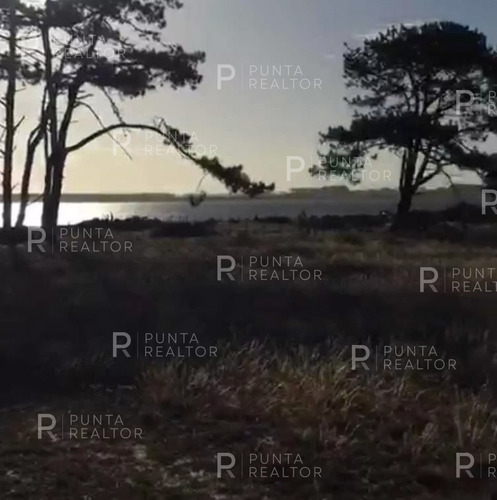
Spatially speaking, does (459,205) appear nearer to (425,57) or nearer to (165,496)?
(425,57)

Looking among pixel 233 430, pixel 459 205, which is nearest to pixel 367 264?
pixel 233 430

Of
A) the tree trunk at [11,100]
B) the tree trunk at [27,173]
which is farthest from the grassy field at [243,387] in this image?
the tree trunk at [27,173]

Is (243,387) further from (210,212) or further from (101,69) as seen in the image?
(210,212)

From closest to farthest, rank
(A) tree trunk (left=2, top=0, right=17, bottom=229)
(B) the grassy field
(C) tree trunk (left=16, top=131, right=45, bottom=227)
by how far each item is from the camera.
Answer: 1. (B) the grassy field
2. (A) tree trunk (left=2, top=0, right=17, bottom=229)
3. (C) tree trunk (left=16, top=131, right=45, bottom=227)

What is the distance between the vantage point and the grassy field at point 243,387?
484 cm

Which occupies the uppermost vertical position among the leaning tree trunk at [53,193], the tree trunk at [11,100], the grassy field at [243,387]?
the tree trunk at [11,100]

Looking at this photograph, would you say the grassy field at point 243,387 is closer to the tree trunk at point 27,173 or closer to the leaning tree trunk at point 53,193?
the tree trunk at point 27,173

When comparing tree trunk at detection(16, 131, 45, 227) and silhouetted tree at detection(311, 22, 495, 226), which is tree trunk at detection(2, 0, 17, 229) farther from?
silhouetted tree at detection(311, 22, 495, 226)

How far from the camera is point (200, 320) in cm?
985

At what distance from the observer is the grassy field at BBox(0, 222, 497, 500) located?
15.9 ft

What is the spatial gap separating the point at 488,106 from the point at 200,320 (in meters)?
21.1

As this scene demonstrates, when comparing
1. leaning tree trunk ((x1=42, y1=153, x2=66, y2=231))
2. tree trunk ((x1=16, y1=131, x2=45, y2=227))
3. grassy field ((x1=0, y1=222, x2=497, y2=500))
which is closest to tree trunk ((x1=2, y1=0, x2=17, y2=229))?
tree trunk ((x1=16, y1=131, x2=45, y2=227))

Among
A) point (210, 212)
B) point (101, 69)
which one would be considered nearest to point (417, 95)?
point (101, 69)

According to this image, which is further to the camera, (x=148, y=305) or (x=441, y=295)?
(x=441, y=295)
